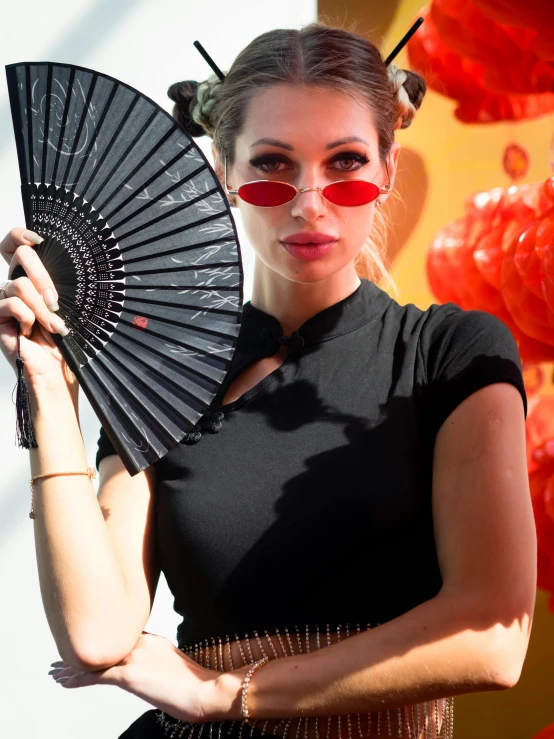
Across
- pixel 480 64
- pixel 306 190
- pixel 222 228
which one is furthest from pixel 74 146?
pixel 480 64

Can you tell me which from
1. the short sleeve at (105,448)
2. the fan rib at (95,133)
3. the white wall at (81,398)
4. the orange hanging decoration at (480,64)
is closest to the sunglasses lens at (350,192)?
the fan rib at (95,133)

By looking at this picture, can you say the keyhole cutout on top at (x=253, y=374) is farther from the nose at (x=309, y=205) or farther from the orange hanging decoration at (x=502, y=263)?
the orange hanging decoration at (x=502, y=263)

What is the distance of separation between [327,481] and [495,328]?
360 millimetres

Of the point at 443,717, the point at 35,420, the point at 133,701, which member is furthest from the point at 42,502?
the point at 133,701

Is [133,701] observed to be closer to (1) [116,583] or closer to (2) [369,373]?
(1) [116,583]

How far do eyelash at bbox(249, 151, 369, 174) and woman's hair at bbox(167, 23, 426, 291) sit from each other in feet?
0.28

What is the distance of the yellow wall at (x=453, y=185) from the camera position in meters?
2.39

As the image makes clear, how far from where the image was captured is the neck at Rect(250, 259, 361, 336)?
1.63 meters

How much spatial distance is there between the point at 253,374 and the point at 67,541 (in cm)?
44

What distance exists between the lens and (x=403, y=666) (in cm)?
127

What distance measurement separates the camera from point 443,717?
150 cm

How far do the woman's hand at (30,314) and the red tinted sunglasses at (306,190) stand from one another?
0.36 meters

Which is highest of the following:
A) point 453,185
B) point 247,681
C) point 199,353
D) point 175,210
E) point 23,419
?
point 453,185

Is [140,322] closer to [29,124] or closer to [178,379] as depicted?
[178,379]
